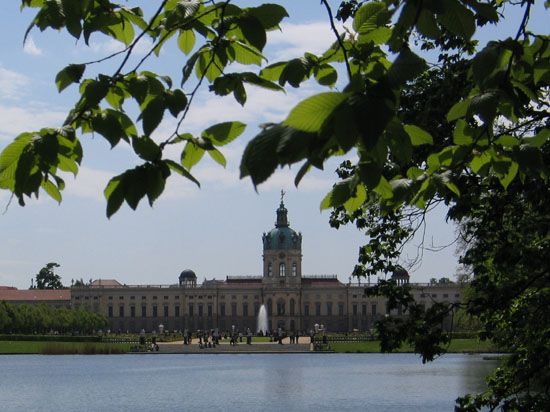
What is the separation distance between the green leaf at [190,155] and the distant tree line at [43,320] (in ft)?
223

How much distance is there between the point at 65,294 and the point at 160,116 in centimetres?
10624

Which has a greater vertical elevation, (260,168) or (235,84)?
(235,84)

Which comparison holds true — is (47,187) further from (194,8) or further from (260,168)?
(260,168)

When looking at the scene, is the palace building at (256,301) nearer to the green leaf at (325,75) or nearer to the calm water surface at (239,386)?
the calm water surface at (239,386)

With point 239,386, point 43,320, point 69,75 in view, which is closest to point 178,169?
point 69,75

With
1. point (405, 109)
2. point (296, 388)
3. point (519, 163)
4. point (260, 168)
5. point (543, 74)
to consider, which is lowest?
point (296, 388)

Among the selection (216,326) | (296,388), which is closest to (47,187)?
(296,388)

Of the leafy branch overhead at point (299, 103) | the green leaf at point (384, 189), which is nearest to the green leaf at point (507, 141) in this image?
the leafy branch overhead at point (299, 103)

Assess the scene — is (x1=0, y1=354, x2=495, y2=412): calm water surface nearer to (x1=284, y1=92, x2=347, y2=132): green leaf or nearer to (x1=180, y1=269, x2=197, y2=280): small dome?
(x1=284, y1=92, x2=347, y2=132): green leaf

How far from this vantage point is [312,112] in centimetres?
161

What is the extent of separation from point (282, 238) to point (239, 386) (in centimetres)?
7715

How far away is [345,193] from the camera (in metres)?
2.39

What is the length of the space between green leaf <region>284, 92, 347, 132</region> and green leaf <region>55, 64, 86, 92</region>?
0.91m

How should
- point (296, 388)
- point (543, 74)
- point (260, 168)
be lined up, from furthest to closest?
point (296, 388), point (543, 74), point (260, 168)
